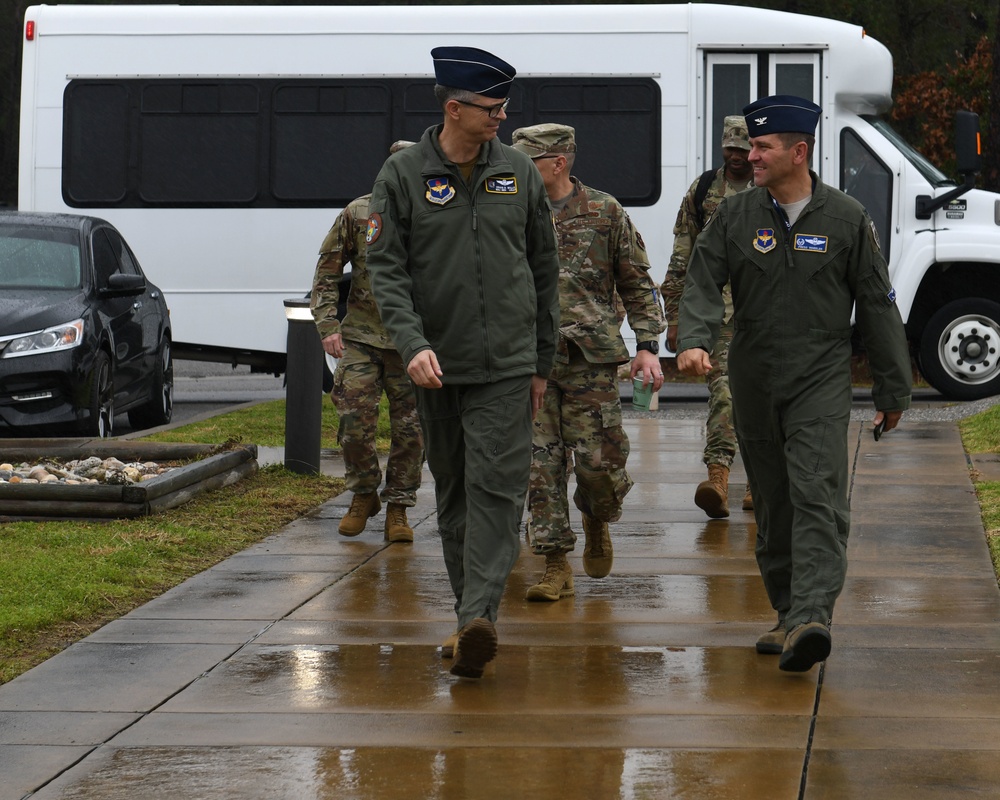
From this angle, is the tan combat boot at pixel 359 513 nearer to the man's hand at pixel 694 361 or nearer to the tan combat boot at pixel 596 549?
the tan combat boot at pixel 596 549

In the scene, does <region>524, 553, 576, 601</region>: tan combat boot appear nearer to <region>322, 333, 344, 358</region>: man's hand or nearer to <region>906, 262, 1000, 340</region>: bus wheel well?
<region>322, 333, 344, 358</region>: man's hand

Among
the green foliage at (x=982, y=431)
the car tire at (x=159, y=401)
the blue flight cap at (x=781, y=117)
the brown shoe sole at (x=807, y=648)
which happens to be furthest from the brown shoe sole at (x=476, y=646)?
the car tire at (x=159, y=401)

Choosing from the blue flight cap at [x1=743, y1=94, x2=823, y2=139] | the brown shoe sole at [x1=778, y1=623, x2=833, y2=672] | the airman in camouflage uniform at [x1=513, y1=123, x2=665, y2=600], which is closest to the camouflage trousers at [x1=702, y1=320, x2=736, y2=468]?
the airman in camouflage uniform at [x1=513, y1=123, x2=665, y2=600]

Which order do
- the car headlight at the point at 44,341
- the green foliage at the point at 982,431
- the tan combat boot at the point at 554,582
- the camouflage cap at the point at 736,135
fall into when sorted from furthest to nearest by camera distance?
1. the green foliage at the point at 982,431
2. the car headlight at the point at 44,341
3. the camouflage cap at the point at 736,135
4. the tan combat boot at the point at 554,582

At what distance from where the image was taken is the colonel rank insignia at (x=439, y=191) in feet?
17.7

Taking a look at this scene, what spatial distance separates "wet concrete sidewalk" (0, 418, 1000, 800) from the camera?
436 cm

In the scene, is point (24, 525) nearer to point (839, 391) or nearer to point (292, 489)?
point (292, 489)

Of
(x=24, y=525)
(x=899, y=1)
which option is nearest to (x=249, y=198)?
(x=24, y=525)

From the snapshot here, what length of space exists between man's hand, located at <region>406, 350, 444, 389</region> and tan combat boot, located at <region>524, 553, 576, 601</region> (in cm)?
168

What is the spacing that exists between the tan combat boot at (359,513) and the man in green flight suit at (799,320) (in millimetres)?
3021

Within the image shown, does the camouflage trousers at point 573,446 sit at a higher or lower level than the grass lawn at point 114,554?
higher

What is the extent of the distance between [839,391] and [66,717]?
2552 mm

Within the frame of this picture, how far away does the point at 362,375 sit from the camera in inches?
321

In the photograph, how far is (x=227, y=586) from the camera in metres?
6.99
